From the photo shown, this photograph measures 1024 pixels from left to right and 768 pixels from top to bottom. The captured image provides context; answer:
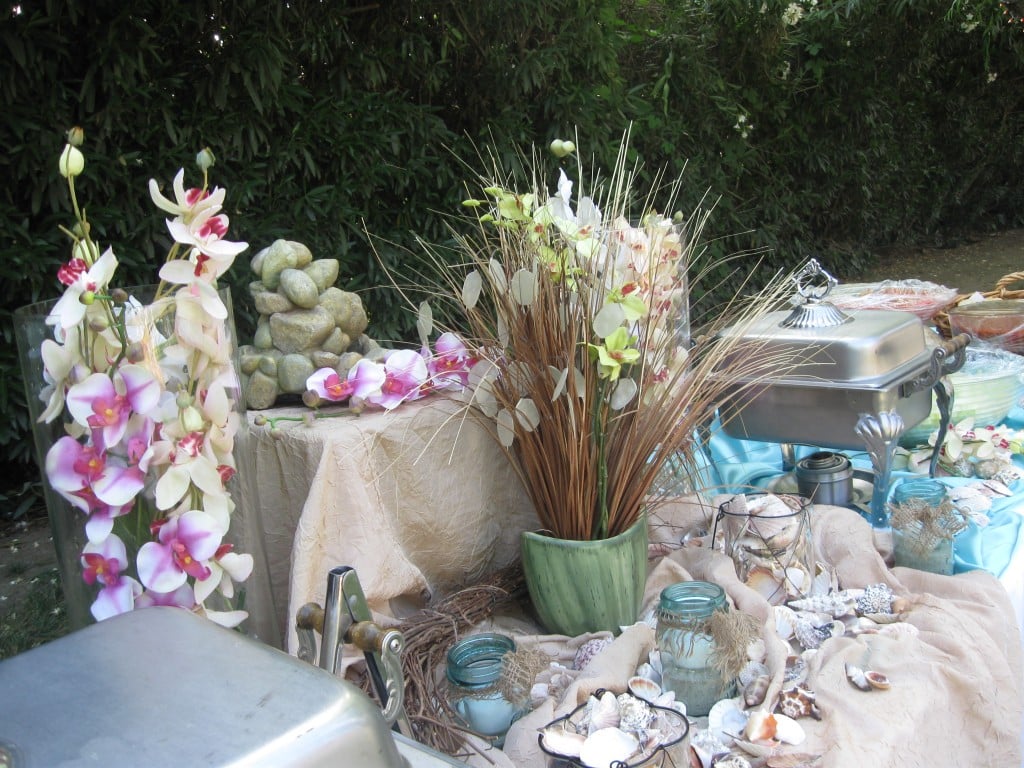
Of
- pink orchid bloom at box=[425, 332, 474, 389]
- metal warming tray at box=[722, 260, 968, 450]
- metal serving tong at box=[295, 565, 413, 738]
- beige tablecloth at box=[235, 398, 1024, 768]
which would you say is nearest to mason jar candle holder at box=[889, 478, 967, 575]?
beige tablecloth at box=[235, 398, 1024, 768]

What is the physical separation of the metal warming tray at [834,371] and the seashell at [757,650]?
0.42 meters

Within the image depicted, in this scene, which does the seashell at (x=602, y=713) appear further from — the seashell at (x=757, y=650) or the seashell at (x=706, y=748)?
the seashell at (x=757, y=650)

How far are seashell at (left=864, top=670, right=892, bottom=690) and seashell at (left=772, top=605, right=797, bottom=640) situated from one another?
146mm

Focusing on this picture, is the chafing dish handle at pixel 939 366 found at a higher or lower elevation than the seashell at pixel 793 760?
higher

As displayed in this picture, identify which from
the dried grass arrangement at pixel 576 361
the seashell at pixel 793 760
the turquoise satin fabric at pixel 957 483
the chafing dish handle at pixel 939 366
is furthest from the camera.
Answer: the chafing dish handle at pixel 939 366

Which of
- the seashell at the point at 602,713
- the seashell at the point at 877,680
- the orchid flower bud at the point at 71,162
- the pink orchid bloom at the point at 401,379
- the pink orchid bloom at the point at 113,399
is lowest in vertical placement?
the seashell at the point at 877,680

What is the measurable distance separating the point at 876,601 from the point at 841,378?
395 mm

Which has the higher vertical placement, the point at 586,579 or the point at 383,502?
the point at 383,502

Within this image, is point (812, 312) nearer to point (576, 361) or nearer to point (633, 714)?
point (576, 361)

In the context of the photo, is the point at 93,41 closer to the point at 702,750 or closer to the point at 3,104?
the point at 3,104

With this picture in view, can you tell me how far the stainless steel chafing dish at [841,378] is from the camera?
1485 mm

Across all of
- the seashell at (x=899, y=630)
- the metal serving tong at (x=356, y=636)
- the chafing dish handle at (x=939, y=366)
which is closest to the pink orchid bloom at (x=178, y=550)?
the metal serving tong at (x=356, y=636)

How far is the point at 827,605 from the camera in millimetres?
1288

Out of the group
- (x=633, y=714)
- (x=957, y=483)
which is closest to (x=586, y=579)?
(x=633, y=714)
